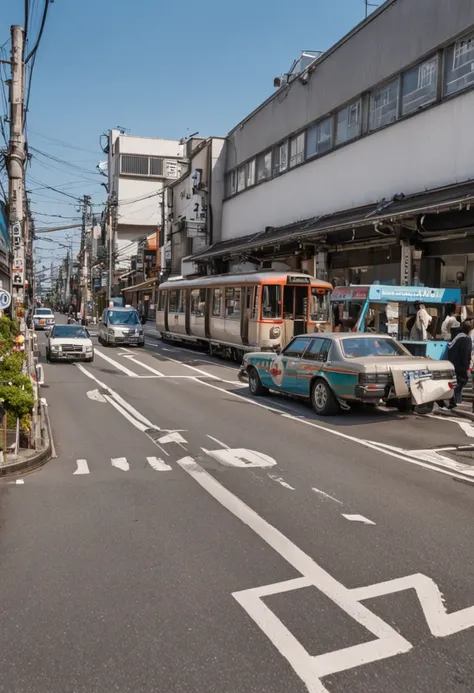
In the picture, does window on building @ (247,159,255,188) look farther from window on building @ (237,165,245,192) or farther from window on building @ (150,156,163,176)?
window on building @ (150,156,163,176)

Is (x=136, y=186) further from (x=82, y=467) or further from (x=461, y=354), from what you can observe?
(x=82, y=467)

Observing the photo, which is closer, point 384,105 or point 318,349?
point 318,349

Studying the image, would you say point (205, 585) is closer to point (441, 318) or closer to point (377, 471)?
point (377, 471)

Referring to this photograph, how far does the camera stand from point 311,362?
40.4ft

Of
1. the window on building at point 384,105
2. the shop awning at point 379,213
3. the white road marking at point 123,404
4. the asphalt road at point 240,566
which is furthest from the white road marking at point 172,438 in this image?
the window on building at point 384,105

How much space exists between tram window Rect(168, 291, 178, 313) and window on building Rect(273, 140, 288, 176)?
8078 mm

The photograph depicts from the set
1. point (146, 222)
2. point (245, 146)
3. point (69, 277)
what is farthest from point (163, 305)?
point (69, 277)

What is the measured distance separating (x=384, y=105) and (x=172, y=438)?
56.2 feet

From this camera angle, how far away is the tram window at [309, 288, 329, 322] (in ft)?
67.2

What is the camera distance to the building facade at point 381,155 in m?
18.0

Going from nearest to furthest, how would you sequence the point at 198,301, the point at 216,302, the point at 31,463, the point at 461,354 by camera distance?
the point at 31,463, the point at 461,354, the point at 216,302, the point at 198,301

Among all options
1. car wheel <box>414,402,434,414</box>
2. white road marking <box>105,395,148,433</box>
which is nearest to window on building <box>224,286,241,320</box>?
white road marking <box>105,395,148,433</box>

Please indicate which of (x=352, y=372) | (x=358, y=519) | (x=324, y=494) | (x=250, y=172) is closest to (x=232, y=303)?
(x=352, y=372)

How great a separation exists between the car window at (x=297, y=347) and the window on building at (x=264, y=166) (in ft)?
66.5
